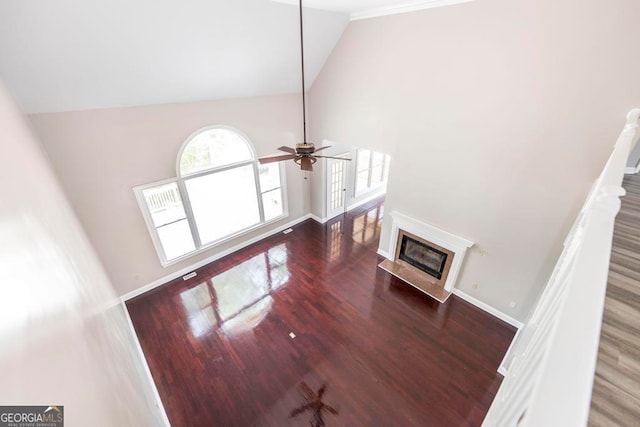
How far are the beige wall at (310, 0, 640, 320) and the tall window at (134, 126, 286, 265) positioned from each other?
102 inches

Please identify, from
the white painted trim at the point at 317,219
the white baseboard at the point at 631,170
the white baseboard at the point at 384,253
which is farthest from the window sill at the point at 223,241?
the white baseboard at the point at 631,170

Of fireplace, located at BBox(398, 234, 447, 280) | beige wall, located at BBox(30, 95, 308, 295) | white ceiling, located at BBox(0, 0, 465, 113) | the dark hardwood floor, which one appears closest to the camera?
white ceiling, located at BBox(0, 0, 465, 113)

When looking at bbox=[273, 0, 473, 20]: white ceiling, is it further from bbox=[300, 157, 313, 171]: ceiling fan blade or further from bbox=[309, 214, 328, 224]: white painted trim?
bbox=[309, 214, 328, 224]: white painted trim

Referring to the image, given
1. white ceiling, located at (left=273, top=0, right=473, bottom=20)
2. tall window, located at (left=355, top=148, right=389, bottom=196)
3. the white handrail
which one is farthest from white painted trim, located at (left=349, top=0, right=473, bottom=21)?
the white handrail

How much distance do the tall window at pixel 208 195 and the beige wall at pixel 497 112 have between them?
102 inches

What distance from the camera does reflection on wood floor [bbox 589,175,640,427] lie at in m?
1.11

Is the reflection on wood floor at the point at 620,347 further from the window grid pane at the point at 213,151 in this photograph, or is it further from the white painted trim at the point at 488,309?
the window grid pane at the point at 213,151

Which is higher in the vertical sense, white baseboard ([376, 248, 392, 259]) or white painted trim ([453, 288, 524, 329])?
white baseboard ([376, 248, 392, 259])

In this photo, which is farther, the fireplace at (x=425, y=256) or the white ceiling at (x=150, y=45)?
the fireplace at (x=425, y=256)

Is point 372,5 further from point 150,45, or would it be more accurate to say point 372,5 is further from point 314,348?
point 314,348

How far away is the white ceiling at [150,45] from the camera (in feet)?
8.98

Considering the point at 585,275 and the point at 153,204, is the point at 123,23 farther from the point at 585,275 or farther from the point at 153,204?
the point at 585,275

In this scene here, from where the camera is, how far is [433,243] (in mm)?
5031

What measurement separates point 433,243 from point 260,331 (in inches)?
141
